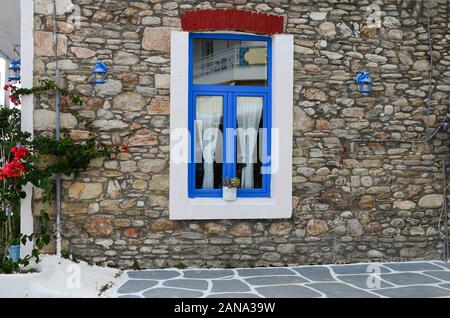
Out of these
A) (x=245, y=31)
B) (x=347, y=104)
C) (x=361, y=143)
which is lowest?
(x=361, y=143)

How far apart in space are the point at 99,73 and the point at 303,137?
8.27ft

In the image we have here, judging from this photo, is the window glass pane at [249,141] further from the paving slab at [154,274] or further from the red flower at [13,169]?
the red flower at [13,169]

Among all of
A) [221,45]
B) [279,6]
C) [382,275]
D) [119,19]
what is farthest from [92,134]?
[382,275]

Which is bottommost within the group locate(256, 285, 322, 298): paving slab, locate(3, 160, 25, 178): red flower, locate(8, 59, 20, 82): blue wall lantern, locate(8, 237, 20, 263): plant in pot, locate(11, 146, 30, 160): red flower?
locate(256, 285, 322, 298): paving slab

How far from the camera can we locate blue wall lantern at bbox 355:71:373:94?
18.1 feet

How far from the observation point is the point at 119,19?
5223 mm

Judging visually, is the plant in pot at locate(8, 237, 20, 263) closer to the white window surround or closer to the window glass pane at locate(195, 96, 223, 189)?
the white window surround

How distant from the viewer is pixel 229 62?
5.57m

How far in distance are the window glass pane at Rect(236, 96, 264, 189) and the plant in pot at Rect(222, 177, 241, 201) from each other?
0.23 metres

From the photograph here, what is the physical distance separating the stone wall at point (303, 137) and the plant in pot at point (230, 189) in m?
0.32

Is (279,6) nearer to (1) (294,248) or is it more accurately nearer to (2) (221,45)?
(2) (221,45)

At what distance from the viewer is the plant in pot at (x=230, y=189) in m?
5.33

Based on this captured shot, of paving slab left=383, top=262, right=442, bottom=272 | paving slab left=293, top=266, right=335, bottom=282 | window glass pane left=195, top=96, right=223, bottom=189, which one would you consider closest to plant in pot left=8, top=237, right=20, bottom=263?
window glass pane left=195, top=96, right=223, bottom=189

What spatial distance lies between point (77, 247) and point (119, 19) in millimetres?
2666
